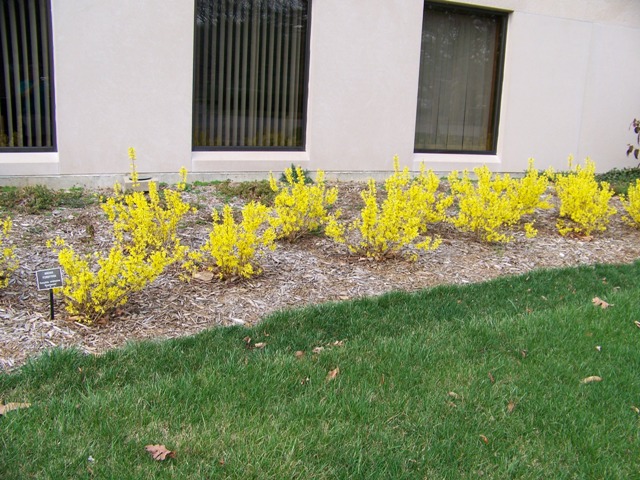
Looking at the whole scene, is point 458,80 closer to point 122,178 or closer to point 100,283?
point 122,178

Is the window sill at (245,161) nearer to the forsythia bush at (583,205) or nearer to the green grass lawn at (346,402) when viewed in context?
the forsythia bush at (583,205)

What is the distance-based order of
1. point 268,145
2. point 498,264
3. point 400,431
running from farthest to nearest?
1. point 268,145
2. point 498,264
3. point 400,431

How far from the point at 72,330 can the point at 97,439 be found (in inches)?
51.1

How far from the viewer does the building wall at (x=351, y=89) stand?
24.2 feet

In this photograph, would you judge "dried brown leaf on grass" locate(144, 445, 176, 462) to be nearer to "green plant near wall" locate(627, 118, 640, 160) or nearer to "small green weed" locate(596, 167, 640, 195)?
"small green weed" locate(596, 167, 640, 195)

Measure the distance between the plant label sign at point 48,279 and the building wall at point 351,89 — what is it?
13.2 feet

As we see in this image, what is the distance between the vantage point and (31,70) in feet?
24.5

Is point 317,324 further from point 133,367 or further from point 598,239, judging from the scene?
point 598,239

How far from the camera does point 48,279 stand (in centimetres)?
381

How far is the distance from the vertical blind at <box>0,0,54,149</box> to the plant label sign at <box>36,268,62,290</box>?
14.1 ft

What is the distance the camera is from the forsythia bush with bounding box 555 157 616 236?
6.97 meters

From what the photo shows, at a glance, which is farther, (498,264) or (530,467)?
(498,264)

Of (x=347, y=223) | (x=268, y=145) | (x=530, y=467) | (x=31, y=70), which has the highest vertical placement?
(x=31, y=70)

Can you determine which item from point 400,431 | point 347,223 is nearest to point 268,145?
point 347,223
